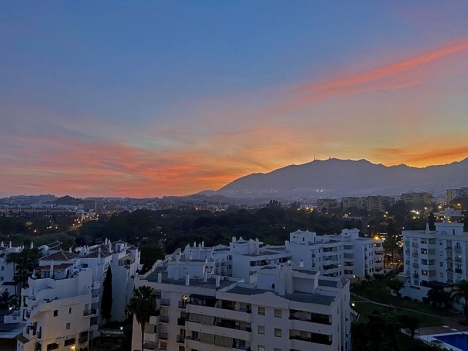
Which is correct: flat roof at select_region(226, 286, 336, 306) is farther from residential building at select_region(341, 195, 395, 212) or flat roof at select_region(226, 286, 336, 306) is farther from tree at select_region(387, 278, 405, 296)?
residential building at select_region(341, 195, 395, 212)

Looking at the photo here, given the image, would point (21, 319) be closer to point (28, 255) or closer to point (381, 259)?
point (28, 255)

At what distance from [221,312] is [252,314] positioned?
232cm

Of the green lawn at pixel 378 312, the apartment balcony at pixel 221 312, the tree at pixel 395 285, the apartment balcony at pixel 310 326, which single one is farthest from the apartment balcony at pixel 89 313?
the tree at pixel 395 285

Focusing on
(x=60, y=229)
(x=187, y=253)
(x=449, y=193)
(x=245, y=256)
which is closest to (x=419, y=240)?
(x=245, y=256)

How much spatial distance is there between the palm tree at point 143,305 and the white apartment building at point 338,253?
26072 mm

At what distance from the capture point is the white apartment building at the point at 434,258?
134 ft

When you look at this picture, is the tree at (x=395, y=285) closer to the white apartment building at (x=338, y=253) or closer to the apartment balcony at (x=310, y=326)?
the white apartment building at (x=338, y=253)

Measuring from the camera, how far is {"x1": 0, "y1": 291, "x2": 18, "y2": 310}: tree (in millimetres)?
40812

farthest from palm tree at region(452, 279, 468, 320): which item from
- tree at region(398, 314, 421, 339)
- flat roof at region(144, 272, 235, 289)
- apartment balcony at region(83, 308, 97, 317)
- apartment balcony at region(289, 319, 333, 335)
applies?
apartment balcony at region(83, 308, 97, 317)

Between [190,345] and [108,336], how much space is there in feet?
38.8

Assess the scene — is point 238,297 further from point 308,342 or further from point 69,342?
point 69,342

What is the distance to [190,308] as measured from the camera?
27.2 meters

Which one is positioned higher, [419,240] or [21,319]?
[419,240]

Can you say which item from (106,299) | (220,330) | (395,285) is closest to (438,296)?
(395,285)
